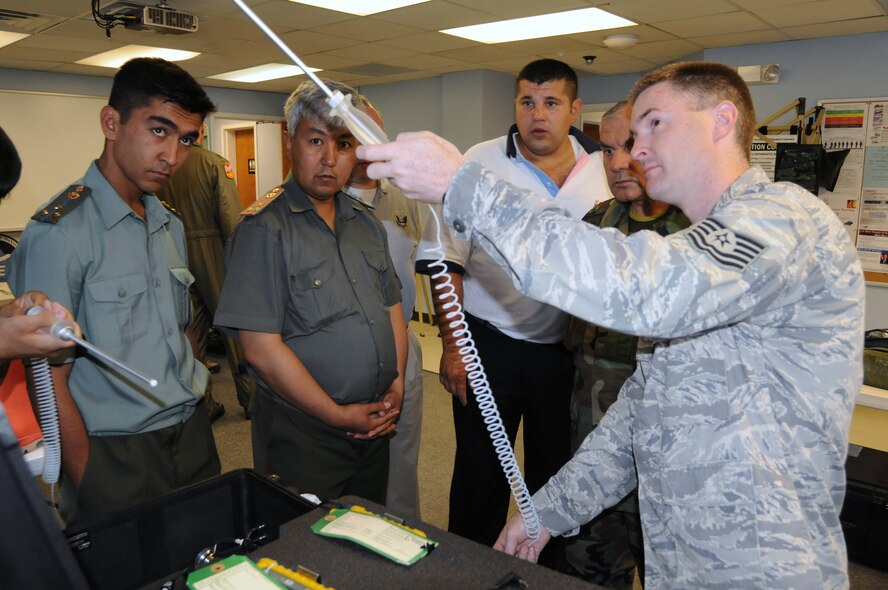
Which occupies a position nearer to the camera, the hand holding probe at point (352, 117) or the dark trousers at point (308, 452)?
the hand holding probe at point (352, 117)

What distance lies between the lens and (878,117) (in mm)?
4980

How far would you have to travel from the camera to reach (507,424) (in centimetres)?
231

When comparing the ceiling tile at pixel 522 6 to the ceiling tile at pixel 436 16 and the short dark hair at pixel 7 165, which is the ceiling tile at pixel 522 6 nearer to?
the ceiling tile at pixel 436 16

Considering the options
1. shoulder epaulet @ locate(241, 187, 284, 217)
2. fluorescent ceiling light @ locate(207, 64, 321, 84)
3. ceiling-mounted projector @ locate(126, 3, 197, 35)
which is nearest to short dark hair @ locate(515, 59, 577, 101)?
shoulder epaulet @ locate(241, 187, 284, 217)

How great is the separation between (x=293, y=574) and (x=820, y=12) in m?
4.97

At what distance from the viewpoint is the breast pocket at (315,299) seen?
1719 mm

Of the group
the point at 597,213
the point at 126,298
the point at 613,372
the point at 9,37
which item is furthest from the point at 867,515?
the point at 9,37

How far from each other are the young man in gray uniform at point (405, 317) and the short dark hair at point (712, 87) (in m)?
1.24

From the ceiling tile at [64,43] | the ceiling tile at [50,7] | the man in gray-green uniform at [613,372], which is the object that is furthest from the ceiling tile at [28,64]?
the man in gray-green uniform at [613,372]

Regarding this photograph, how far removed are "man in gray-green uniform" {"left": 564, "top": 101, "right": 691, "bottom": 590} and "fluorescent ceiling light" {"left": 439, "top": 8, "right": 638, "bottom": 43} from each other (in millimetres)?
2921

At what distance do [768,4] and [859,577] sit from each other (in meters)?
3.43

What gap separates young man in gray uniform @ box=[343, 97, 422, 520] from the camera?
2.36 meters

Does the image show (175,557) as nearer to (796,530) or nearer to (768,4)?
(796,530)

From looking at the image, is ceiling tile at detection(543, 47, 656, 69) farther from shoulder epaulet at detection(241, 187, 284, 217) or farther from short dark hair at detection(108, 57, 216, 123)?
short dark hair at detection(108, 57, 216, 123)
